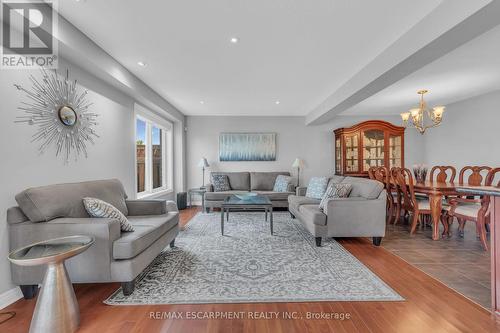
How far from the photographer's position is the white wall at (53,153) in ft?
6.31

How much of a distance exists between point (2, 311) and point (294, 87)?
167 inches

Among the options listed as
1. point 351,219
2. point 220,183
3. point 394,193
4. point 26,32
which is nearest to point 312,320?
point 351,219

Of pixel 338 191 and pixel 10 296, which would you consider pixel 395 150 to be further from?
pixel 10 296

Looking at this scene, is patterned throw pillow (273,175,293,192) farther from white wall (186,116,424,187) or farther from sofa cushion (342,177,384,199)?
sofa cushion (342,177,384,199)

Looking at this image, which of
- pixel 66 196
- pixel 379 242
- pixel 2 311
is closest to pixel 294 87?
pixel 379 242

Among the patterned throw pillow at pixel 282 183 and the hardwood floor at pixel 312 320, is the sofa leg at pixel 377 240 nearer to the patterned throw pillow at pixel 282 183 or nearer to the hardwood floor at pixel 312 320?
the hardwood floor at pixel 312 320

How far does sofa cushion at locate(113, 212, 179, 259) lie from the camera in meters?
1.92

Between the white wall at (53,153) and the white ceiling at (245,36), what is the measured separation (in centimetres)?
55

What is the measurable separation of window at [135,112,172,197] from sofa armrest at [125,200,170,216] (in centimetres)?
147

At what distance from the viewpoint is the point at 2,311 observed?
5.87 ft

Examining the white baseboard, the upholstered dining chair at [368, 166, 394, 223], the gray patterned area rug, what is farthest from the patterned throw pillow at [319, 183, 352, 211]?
the white baseboard

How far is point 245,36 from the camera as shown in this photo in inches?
96.5

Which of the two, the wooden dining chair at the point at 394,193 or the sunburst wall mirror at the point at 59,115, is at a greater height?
the sunburst wall mirror at the point at 59,115

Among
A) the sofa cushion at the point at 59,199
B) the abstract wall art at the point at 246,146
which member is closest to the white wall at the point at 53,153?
the sofa cushion at the point at 59,199
